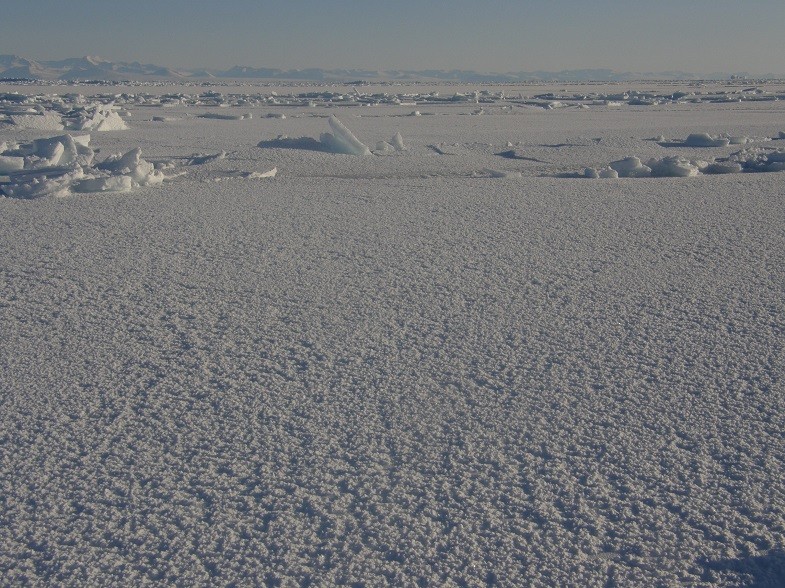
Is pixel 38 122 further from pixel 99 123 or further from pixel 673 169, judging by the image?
pixel 673 169

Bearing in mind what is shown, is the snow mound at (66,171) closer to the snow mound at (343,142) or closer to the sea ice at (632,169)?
the snow mound at (343,142)

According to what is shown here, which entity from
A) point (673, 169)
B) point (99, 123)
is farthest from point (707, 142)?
point (99, 123)

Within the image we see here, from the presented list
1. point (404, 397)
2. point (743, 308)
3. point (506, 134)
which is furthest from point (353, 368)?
point (506, 134)

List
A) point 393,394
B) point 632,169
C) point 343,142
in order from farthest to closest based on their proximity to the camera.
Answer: point 343,142 < point 632,169 < point 393,394

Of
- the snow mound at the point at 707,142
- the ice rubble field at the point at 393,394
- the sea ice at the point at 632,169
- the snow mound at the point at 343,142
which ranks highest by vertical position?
the snow mound at the point at 707,142

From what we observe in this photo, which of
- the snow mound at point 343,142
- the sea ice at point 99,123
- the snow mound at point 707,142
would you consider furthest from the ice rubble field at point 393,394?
the sea ice at point 99,123

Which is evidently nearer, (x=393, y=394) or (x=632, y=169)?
(x=393, y=394)

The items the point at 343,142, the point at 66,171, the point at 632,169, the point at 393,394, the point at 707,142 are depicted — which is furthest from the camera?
the point at 707,142
